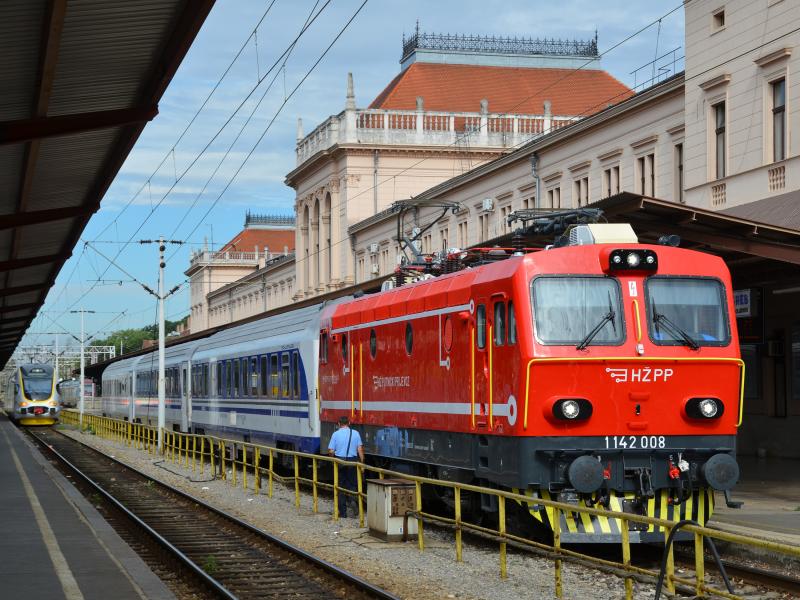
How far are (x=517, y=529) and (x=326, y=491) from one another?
9707 millimetres

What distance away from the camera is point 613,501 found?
14188mm

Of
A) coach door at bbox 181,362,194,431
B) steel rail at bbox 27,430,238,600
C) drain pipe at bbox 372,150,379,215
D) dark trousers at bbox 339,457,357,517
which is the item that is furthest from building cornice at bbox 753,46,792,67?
drain pipe at bbox 372,150,379,215

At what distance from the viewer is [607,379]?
14289 millimetres

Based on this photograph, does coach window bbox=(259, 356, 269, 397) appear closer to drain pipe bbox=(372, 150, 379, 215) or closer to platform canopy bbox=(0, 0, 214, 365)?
platform canopy bbox=(0, 0, 214, 365)

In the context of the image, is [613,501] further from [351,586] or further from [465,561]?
[351,586]

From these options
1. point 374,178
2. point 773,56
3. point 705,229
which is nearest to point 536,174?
point 773,56

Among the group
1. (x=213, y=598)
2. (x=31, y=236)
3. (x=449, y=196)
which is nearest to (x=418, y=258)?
(x=213, y=598)

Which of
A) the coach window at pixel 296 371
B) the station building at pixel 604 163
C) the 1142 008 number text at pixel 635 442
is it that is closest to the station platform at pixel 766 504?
the 1142 008 number text at pixel 635 442

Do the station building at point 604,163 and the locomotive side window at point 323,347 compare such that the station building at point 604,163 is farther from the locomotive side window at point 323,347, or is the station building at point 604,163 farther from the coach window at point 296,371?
the coach window at point 296,371

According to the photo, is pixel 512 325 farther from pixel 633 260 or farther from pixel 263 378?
pixel 263 378

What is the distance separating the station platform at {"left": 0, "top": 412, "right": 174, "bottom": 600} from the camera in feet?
41.8

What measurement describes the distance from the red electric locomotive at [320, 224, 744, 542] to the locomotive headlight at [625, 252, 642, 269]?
1 cm

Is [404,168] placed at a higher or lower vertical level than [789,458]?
higher

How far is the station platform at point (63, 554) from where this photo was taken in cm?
1275
